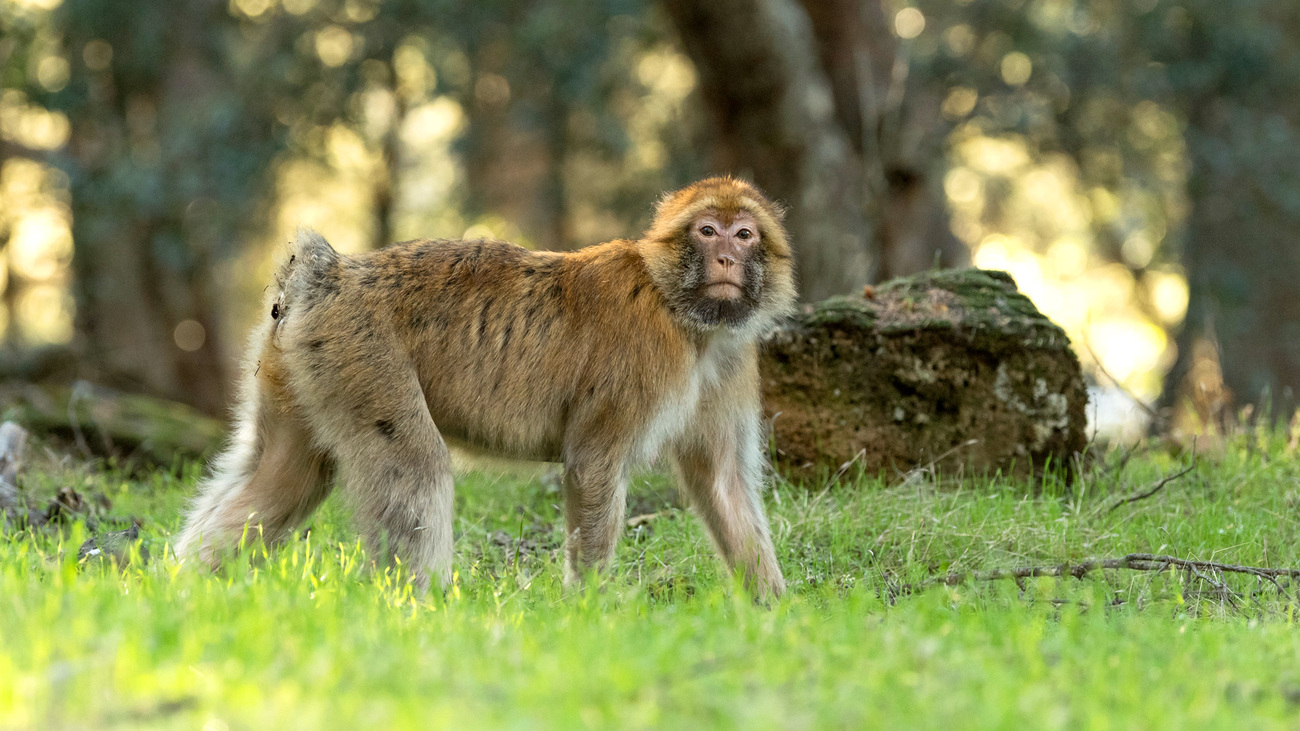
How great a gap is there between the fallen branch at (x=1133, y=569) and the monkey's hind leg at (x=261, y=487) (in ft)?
8.57

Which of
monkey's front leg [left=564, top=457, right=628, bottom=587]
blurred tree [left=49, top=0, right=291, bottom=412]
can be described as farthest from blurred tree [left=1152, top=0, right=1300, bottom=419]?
blurred tree [left=49, top=0, right=291, bottom=412]

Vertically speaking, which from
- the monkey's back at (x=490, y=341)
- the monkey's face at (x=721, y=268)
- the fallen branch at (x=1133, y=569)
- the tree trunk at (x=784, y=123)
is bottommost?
the fallen branch at (x=1133, y=569)

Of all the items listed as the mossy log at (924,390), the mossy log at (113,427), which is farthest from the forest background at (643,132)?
the mossy log at (113,427)

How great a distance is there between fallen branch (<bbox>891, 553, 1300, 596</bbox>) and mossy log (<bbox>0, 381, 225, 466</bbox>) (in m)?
5.64

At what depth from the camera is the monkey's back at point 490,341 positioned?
5.04 metres

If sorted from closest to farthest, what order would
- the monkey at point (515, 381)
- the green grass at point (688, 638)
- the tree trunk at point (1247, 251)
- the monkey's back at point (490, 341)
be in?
the green grass at point (688, 638) < the monkey at point (515, 381) < the monkey's back at point (490, 341) < the tree trunk at point (1247, 251)

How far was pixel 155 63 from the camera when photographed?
1605 centimetres

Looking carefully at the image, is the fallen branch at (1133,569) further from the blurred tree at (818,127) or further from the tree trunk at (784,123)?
the tree trunk at (784,123)

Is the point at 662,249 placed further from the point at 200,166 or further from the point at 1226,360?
the point at 1226,360

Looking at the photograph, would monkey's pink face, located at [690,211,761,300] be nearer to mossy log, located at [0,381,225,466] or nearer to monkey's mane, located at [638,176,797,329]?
monkey's mane, located at [638,176,797,329]

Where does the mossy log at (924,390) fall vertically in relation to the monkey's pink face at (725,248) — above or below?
below

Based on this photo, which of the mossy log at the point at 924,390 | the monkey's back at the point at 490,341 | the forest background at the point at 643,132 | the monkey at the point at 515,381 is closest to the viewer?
the monkey at the point at 515,381

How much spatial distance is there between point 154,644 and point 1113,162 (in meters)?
16.8

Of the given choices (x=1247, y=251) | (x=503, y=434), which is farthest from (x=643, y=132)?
(x=503, y=434)
